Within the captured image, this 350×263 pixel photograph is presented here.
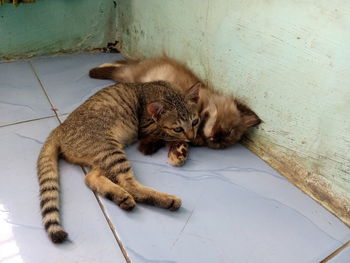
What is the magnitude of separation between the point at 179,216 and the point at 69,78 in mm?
1182

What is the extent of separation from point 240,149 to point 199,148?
197mm

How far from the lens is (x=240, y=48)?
1.42m

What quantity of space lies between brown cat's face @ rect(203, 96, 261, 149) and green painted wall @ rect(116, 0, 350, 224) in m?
0.05

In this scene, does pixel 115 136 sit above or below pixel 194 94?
below

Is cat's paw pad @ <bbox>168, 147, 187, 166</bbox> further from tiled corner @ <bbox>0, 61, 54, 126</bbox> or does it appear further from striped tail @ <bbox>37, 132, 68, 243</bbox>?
tiled corner @ <bbox>0, 61, 54, 126</bbox>

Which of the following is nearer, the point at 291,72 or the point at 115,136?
the point at 291,72

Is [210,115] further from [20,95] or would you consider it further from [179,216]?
[20,95]

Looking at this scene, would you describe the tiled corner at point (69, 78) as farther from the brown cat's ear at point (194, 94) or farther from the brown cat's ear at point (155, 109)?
the brown cat's ear at point (194, 94)

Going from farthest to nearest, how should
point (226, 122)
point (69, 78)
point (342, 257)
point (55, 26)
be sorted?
point (55, 26) < point (69, 78) < point (226, 122) < point (342, 257)

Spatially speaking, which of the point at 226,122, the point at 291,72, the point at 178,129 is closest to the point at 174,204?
the point at 178,129

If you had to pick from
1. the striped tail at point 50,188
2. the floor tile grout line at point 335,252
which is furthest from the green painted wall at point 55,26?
the floor tile grout line at point 335,252

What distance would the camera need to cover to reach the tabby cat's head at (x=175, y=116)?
140cm

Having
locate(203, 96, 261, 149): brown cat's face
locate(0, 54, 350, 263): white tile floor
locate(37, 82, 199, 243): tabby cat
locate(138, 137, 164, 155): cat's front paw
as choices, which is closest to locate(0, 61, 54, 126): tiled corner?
Result: locate(0, 54, 350, 263): white tile floor

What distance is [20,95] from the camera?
67.4 inches
